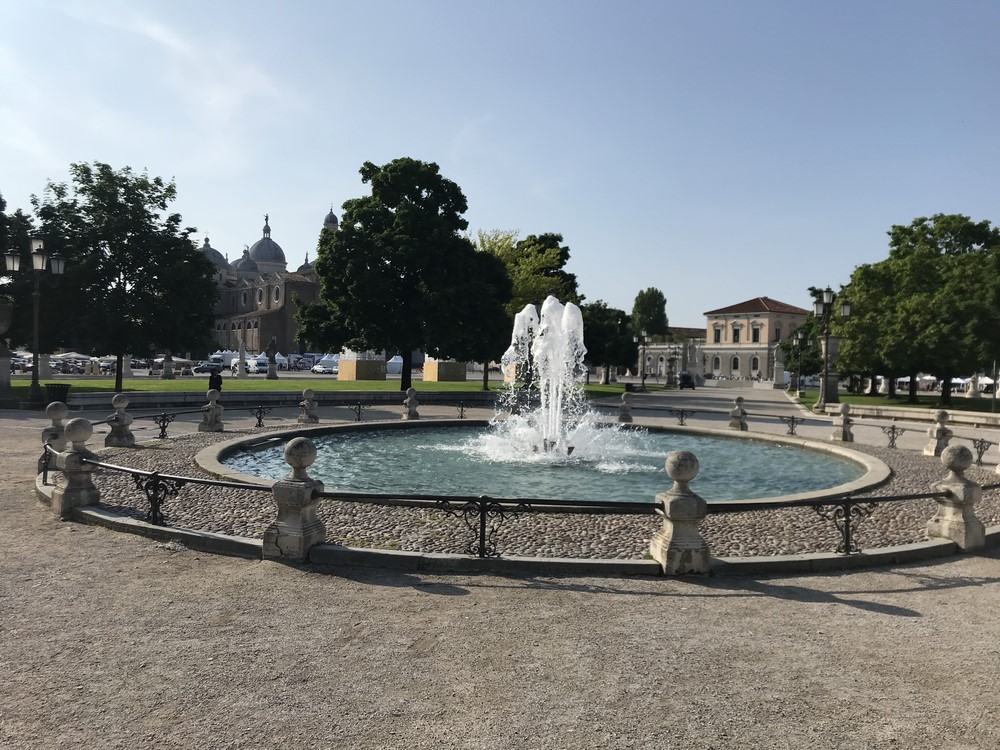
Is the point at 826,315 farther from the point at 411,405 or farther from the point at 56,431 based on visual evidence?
the point at 56,431

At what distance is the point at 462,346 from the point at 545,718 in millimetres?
28712

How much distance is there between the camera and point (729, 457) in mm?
16641

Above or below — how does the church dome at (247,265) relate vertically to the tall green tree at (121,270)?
above

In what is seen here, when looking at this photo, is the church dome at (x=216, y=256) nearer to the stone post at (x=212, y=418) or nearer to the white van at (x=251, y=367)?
the white van at (x=251, y=367)

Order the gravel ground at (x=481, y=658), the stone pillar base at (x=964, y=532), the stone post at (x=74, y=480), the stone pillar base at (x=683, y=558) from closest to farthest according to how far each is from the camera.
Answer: the gravel ground at (x=481, y=658) → the stone pillar base at (x=683, y=558) → the stone pillar base at (x=964, y=532) → the stone post at (x=74, y=480)

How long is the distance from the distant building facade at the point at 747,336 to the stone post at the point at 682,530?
98.7 metres

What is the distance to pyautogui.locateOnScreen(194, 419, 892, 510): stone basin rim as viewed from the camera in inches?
411

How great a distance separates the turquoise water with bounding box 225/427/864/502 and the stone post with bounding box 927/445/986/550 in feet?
11.4

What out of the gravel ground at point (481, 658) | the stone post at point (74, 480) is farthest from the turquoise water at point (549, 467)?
the gravel ground at point (481, 658)

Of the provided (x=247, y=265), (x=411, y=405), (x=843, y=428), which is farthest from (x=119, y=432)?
(x=247, y=265)

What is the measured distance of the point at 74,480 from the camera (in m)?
9.09

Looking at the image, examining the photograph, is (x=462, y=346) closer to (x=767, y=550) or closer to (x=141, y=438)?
(x=141, y=438)

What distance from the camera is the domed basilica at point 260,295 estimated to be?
10562 cm

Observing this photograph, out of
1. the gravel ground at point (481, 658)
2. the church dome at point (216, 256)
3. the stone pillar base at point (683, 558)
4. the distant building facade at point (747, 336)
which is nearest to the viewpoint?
the gravel ground at point (481, 658)
